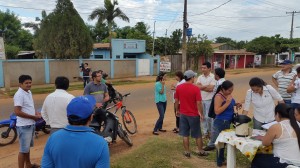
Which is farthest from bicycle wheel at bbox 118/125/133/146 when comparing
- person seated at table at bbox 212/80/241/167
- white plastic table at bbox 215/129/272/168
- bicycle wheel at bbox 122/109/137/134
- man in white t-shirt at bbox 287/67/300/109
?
man in white t-shirt at bbox 287/67/300/109

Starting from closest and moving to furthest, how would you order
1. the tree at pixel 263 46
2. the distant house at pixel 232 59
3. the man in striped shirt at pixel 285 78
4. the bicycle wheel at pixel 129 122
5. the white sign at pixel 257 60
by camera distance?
the man in striped shirt at pixel 285 78 → the bicycle wheel at pixel 129 122 → the distant house at pixel 232 59 → the tree at pixel 263 46 → the white sign at pixel 257 60

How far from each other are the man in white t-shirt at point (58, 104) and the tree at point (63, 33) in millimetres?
17050

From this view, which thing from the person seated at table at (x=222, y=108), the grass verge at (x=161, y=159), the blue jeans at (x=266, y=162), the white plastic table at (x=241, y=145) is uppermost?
the person seated at table at (x=222, y=108)

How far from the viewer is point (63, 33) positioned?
20594mm

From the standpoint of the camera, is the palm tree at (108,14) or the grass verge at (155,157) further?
the palm tree at (108,14)

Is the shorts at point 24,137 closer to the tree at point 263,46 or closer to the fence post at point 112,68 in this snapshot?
the fence post at point 112,68

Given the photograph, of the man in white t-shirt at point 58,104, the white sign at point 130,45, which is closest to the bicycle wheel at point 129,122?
the man in white t-shirt at point 58,104

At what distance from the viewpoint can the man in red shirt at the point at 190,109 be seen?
5.41 m

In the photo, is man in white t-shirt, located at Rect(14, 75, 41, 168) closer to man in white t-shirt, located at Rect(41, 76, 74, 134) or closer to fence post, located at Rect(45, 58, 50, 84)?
man in white t-shirt, located at Rect(41, 76, 74, 134)

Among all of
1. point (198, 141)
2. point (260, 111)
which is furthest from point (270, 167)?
point (198, 141)

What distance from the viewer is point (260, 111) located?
5.06 m

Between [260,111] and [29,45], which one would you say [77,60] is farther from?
[29,45]

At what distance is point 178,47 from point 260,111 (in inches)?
1050

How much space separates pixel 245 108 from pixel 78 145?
12.6 feet
